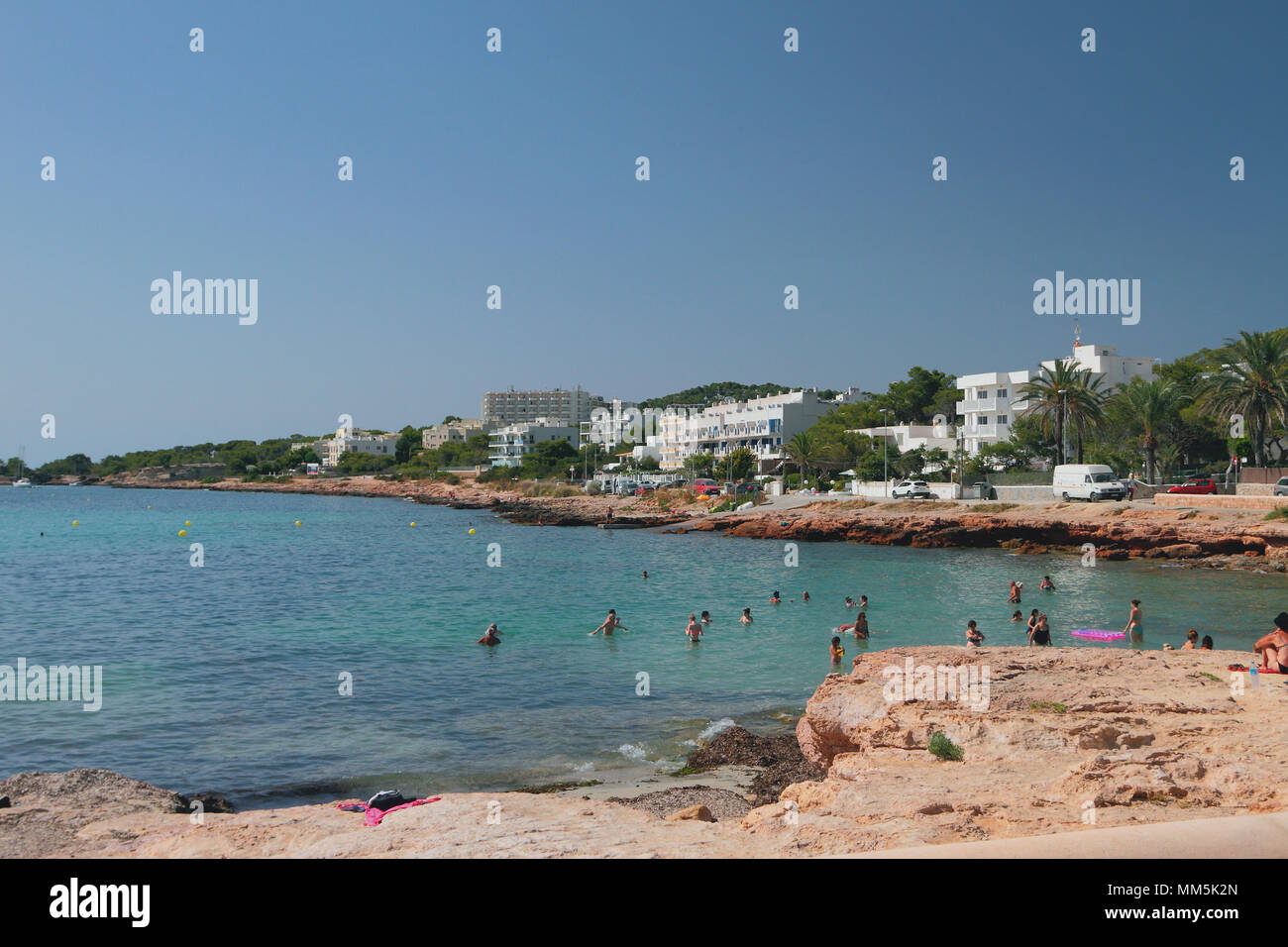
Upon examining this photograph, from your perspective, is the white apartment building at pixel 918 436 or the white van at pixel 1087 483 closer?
the white van at pixel 1087 483

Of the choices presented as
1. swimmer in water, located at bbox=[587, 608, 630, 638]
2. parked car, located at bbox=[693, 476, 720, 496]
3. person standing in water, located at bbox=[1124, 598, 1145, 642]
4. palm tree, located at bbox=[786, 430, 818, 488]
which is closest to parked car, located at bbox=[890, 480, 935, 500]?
palm tree, located at bbox=[786, 430, 818, 488]

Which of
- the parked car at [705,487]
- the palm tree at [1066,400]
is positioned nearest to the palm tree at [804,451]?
the parked car at [705,487]

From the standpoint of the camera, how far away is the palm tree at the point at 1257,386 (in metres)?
47.4

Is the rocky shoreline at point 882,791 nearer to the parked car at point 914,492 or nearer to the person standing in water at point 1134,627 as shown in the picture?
the person standing in water at point 1134,627

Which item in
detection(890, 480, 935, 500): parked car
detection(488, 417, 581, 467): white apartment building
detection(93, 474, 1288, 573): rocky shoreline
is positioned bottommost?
detection(93, 474, 1288, 573): rocky shoreline

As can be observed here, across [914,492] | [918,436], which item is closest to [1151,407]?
[914,492]

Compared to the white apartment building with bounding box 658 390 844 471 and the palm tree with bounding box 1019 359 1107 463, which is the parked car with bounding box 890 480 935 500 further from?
the white apartment building with bounding box 658 390 844 471

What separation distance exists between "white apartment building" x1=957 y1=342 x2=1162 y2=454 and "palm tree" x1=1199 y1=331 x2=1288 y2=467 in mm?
20030

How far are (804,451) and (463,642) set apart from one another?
6831cm

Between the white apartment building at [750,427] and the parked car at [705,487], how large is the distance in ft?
35.9

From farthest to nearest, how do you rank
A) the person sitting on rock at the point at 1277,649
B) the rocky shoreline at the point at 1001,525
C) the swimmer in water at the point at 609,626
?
the rocky shoreline at the point at 1001,525
the swimmer in water at the point at 609,626
the person sitting on rock at the point at 1277,649

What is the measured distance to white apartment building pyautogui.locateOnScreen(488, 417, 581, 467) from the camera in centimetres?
16038

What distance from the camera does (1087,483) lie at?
166 feet

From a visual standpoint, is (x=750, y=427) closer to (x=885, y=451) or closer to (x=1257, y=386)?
(x=885, y=451)
